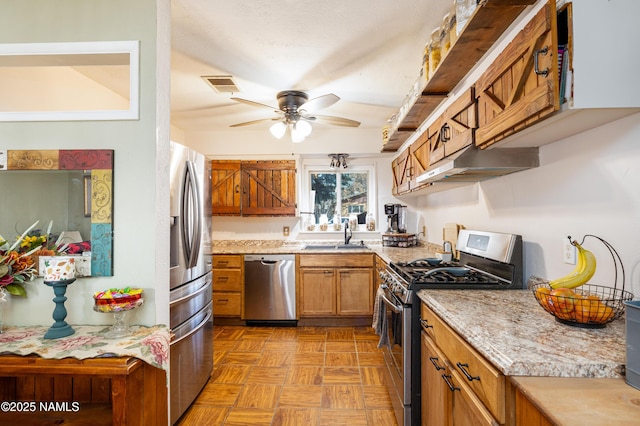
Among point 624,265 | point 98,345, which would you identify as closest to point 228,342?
point 98,345

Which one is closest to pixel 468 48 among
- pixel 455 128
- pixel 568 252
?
pixel 455 128

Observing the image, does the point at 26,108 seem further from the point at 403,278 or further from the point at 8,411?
the point at 403,278

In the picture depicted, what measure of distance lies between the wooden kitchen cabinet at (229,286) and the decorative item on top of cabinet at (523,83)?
9.81ft

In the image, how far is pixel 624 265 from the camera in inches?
46.1

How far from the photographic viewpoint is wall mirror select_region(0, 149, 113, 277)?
1594mm

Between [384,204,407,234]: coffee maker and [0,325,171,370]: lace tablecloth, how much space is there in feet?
10.3

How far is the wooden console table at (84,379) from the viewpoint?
1259 millimetres

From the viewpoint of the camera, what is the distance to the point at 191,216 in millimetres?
2148

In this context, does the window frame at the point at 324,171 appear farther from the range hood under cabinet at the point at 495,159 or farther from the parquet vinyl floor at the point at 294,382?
the range hood under cabinet at the point at 495,159

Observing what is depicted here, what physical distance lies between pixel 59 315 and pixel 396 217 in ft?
11.6

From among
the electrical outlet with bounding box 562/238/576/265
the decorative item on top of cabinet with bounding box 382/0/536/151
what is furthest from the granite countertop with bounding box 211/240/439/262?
the electrical outlet with bounding box 562/238/576/265

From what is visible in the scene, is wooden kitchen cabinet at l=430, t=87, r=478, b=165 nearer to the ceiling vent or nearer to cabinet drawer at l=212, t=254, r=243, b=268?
the ceiling vent

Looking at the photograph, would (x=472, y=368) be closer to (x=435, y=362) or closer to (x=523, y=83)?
(x=435, y=362)

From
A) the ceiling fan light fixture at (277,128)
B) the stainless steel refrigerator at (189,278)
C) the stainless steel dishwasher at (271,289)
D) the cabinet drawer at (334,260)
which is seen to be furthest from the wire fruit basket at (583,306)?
the stainless steel dishwasher at (271,289)
